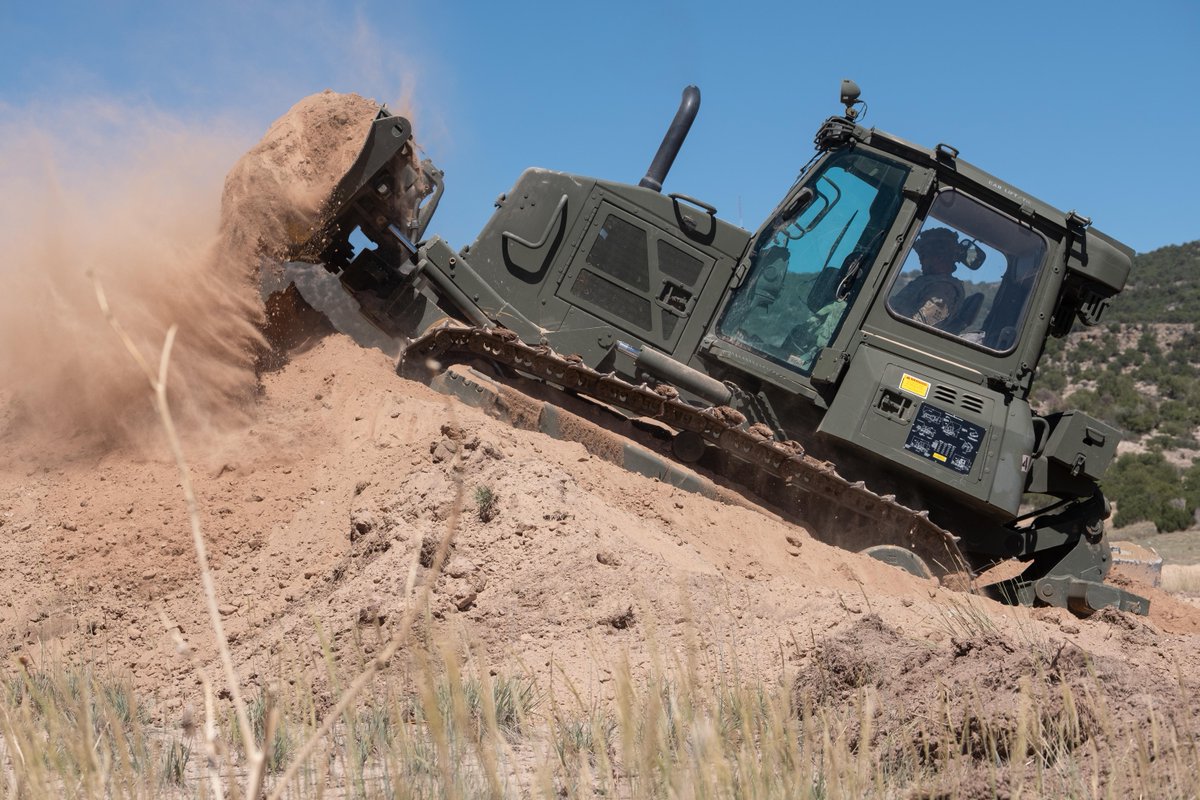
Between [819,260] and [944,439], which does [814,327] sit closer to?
[819,260]

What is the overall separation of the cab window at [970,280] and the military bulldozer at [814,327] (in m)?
0.01

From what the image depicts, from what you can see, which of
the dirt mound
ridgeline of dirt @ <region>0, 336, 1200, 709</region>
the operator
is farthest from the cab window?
the dirt mound

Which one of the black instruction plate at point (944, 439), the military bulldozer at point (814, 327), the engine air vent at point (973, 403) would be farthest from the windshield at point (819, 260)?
the engine air vent at point (973, 403)

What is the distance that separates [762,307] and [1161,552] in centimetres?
1320

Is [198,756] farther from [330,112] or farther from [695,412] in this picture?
[330,112]

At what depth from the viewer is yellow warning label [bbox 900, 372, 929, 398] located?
26.0 feet

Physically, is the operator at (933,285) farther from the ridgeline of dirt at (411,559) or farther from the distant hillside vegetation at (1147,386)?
the distant hillside vegetation at (1147,386)

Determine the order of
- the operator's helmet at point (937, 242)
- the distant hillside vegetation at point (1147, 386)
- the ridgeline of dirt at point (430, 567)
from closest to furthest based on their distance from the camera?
the ridgeline of dirt at point (430, 567) → the operator's helmet at point (937, 242) → the distant hillside vegetation at point (1147, 386)

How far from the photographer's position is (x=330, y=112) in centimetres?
807

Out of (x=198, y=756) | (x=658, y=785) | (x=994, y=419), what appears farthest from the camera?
(x=994, y=419)

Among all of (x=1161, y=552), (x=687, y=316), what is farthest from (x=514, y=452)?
(x=1161, y=552)

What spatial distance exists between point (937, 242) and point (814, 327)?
1039 millimetres

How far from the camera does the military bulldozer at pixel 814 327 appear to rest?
7.82 meters

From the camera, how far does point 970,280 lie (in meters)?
8.16
